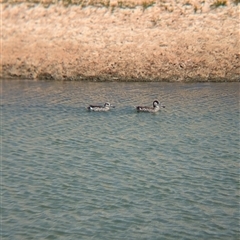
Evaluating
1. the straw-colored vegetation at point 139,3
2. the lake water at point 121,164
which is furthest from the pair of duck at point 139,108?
the straw-colored vegetation at point 139,3

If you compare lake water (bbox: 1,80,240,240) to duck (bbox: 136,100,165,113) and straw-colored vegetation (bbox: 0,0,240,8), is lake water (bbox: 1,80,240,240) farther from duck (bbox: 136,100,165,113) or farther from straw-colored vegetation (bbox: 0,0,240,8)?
straw-colored vegetation (bbox: 0,0,240,8)

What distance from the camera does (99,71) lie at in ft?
125

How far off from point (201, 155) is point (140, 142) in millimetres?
2845

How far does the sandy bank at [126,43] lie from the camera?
123 ft

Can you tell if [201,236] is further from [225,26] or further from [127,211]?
[225,26]

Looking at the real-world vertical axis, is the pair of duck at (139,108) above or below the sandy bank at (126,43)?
below

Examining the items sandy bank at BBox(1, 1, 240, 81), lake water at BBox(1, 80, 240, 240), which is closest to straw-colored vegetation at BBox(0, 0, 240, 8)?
sandy bank at BBox(1, 1, 240, 81)

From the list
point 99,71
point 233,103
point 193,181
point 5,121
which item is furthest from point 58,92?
point 193,181

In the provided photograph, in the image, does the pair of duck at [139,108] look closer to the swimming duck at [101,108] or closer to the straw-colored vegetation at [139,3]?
the swimming duck at [101,108]

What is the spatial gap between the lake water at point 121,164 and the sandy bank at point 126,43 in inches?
83.8

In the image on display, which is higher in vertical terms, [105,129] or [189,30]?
[189,30]

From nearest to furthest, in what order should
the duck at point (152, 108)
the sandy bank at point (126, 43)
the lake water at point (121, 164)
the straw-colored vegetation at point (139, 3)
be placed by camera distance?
the lake water at point (121, 164)
the duck at point (152, 108)
the sandy bank at point (126, 43)
the straw-colored vegetation at point (139, 3)

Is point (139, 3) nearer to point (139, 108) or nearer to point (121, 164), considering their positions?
point (139, 108)

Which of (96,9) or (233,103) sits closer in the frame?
(233,103)
